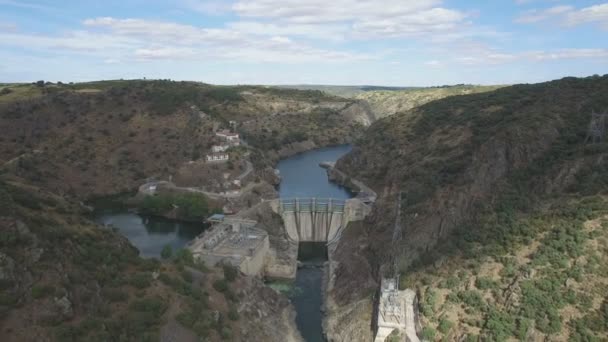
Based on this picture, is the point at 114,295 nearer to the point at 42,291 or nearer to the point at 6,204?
the point at 42,291

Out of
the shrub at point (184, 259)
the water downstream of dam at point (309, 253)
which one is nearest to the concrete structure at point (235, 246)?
the shrub at point (184, 259)

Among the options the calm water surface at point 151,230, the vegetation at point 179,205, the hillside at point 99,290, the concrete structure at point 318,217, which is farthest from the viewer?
the vegetation at point 179,205

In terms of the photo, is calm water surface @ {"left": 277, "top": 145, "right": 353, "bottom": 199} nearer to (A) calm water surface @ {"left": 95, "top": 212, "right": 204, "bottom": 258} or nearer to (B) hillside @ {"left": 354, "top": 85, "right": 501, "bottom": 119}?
(A) calm water surface @ {"left": 95, "top": 212, "right": 204, "bottom": 258}

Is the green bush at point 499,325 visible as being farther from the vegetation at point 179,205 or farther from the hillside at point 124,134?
the hillside at point 124,134

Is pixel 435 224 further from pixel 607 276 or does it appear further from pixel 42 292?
pixel 42 292

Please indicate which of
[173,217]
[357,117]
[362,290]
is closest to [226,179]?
[173,217]

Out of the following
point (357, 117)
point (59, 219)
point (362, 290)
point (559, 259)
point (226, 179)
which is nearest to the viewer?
point (559, 259)
